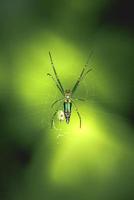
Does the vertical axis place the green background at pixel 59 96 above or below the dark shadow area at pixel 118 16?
below

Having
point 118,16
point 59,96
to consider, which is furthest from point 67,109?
point 118,16

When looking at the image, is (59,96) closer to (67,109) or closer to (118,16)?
(67,109)

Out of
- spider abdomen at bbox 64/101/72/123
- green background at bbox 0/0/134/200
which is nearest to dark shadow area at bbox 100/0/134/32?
green background at bbox 0/0/134/200

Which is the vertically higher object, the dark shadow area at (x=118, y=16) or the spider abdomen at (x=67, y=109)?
the dark shadow area at (x=118, y=16)

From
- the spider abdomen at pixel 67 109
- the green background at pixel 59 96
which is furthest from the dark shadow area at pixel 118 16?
the spider abdomen at pixel 67 109

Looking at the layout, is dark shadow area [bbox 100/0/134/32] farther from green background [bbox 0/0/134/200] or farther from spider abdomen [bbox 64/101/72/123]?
spider abdomen [bbox 64/101/72/123]

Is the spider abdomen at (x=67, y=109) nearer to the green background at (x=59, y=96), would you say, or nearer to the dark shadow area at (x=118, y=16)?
the green background at (x=59, y=96)

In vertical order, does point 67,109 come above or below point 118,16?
below

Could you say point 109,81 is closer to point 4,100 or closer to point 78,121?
point 78,121
